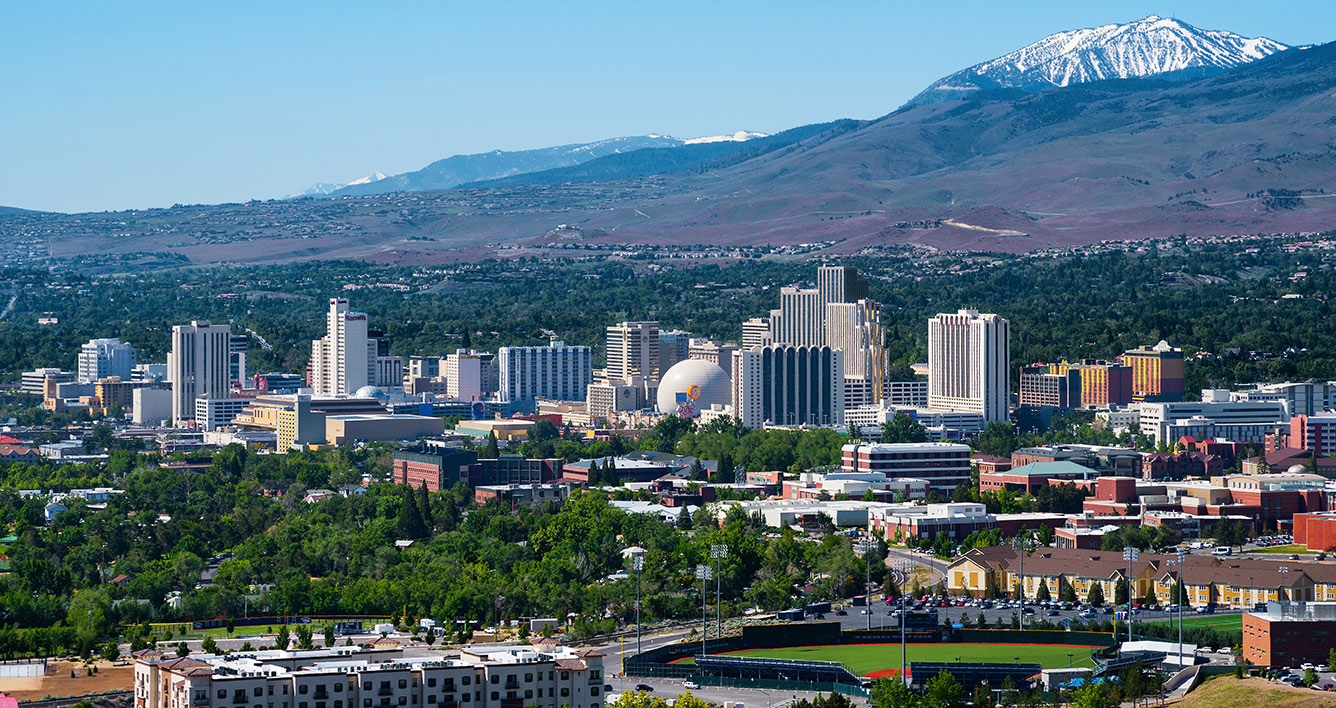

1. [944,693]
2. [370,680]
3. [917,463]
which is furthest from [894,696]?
[917,463]

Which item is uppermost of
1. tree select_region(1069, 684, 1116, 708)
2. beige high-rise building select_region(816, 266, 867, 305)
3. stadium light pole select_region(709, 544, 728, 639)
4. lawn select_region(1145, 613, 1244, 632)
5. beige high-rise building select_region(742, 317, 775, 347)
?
beige high-rise building select_region(816, 266, 867, 305)

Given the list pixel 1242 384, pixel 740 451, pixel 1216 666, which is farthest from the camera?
pixel 1242 384

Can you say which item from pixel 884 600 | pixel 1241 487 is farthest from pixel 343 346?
pixel 884 600

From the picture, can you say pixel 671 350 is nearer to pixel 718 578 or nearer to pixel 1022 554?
pixel 1022 554

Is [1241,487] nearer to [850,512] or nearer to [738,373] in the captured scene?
[850,512]

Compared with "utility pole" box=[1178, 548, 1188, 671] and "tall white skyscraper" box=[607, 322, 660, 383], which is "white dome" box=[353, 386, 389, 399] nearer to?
"tall white skyscraper" box=[607, 322, 660, 383]

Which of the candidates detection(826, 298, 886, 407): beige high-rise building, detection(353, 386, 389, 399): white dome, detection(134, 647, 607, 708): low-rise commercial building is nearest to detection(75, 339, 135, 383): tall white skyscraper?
detection(353, 386, 389, 399): white dome
